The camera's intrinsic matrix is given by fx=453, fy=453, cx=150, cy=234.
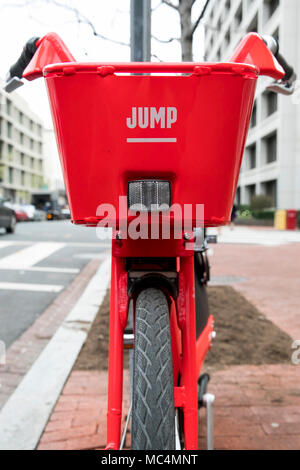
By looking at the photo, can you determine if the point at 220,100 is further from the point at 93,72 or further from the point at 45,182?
the point at 45,182

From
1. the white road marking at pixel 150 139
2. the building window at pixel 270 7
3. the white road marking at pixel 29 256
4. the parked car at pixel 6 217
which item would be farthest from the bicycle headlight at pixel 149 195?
the building window at pixel 270 7

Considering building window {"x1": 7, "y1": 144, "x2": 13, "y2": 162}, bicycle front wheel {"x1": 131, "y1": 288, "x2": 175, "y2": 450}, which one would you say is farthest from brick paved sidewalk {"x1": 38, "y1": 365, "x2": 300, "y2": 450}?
building window {"x1": 7, "y1": 144, "x2": 13, "y2": 162}

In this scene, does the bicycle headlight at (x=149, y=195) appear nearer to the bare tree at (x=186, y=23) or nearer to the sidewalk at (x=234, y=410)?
the sidewalk at (x=234, y=410)

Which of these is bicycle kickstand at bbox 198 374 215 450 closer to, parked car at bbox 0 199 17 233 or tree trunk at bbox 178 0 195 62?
tree trunk at bbox 178 0 195 62

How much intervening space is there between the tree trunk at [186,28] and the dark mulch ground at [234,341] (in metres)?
2.72

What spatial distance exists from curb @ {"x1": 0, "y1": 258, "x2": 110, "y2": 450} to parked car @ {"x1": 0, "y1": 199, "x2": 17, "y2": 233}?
12.7 metres

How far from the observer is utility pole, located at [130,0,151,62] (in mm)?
2209

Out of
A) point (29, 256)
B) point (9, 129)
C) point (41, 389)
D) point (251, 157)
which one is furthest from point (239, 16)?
point (9, 129)

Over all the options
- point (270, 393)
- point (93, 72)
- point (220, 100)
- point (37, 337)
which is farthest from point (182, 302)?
point (37, 337)

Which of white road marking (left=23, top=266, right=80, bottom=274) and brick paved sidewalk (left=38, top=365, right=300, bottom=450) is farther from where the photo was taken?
white road marking (left=23, top=266, right=80, bottom=274)

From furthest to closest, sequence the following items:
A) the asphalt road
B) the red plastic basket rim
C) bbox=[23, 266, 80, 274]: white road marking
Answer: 1. bbox=[23, 266, 80, 274]: white road marking
2. the asphalt road
3. the red plastic basket rim

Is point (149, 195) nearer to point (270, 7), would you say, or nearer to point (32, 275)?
point (32, 275)

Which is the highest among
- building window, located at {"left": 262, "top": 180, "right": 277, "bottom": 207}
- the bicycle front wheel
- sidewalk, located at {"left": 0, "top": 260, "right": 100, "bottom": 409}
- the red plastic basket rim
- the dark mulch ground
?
building window, located at {"left": 262, "top": 180, "right": 277, "bottom": 207}
